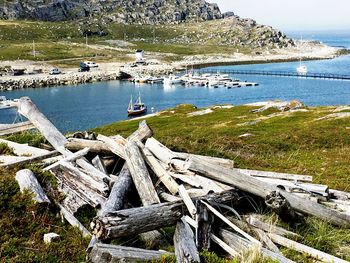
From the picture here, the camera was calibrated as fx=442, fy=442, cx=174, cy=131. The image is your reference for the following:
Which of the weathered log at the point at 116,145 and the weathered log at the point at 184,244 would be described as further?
the weathered log at the point at 116,145

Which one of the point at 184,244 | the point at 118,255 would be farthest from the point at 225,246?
the point at 118,255

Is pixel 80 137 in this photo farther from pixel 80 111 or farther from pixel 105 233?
pixel 80 111

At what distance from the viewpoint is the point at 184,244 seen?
1091 cm

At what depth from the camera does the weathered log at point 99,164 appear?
15859 millimetres

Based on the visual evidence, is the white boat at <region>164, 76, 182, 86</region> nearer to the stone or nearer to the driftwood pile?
the driftwood pile

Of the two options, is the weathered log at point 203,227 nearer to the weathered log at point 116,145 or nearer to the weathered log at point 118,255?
the weathered log at point 118,255

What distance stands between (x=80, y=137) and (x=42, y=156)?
2037 mm

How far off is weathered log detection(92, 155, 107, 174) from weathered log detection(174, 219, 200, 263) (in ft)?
16.6

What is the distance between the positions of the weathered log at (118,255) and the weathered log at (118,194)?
1.48m

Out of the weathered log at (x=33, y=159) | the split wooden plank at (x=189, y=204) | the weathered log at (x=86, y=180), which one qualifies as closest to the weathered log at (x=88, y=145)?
Result: the weathered log at (x=33, y=159)

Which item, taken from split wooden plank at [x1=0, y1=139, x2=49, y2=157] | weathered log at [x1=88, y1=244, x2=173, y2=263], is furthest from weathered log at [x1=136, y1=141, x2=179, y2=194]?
split wooden plank at [x1=0, y1=139, x2=49, y2=157]

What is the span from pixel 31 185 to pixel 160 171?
13.7ft

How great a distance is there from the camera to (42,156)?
17.5 metres

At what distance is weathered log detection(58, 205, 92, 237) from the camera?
1245 centimetres
